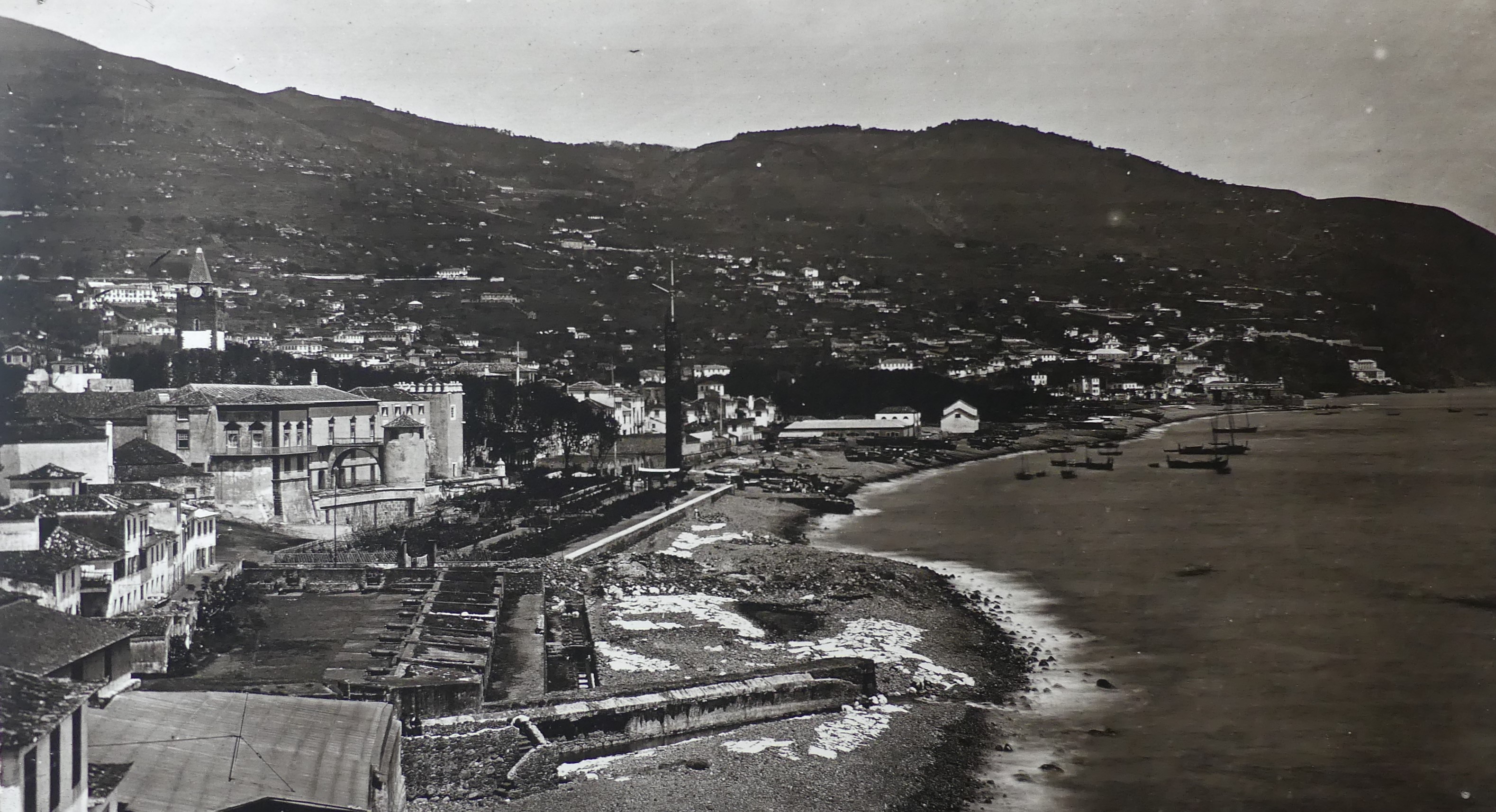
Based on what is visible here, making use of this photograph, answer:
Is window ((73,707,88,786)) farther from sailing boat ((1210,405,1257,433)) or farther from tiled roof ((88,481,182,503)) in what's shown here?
sailing boat ((1210,405,1257,433))

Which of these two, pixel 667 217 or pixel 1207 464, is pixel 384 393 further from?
pixel 1207 464

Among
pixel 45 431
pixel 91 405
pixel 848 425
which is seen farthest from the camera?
pixel 848 425

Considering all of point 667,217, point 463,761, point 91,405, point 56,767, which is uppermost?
point 667,217

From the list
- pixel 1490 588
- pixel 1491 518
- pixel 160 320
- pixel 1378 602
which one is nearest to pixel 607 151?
pixel 160 320

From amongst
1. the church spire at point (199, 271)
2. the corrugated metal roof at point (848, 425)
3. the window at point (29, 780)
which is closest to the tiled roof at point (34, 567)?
the window at point (29, 780)

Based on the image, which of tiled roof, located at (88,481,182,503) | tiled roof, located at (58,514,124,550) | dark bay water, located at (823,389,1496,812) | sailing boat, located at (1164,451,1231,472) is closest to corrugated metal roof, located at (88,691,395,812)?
tiled roof, located at (58,514,124,550)

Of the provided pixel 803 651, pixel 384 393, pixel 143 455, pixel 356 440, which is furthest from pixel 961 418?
pixel 143 455

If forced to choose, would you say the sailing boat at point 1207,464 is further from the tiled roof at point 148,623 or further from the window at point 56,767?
the window at point 56,767

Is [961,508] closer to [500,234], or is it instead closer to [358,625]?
[500,234]
